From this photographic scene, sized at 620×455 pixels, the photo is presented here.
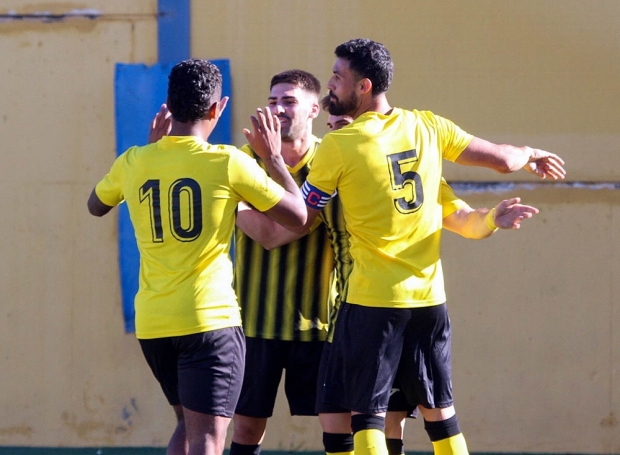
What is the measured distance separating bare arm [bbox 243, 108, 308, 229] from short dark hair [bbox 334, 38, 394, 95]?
15.6 inches

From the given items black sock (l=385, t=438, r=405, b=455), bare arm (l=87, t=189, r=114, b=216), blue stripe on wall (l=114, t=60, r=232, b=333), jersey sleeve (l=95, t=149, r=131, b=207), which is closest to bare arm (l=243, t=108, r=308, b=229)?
jersey sleeve (l=95, t=149, r=131, b=207)

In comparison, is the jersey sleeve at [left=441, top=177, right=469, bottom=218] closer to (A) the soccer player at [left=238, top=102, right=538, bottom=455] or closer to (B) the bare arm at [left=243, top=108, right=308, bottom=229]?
(A) the soccer player at [left=238, top=102, right=538, bottom=455]

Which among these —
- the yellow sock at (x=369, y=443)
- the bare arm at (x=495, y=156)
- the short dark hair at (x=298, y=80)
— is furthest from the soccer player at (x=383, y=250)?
the short dark hair at (x=298, y=80)

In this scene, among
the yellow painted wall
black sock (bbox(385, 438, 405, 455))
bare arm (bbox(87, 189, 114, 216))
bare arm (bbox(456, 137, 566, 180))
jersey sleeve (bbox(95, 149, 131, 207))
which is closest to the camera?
jersey sleeve (bbox(95, 149, 131, 207))

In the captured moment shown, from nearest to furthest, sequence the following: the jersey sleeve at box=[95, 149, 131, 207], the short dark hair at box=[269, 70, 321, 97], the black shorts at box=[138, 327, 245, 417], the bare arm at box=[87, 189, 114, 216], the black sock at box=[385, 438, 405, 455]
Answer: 1. the black shorts at box=[138, 327, 245, 417]
2. the jersey sleeve at box=[95, 149, 131, 207]
3. the bare arm at box=[87, 189, 114, 216]
4. the short dark hair at box=[269, 70, 321, 97]
5. the black sock at box=[385, 438, 405, 455]

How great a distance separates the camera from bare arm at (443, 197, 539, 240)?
3740 mm

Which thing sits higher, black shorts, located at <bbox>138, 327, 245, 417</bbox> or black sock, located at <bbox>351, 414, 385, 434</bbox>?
black shorts, located at <bbox>138, 327, 245, 417</bbox>

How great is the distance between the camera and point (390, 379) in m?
3.71

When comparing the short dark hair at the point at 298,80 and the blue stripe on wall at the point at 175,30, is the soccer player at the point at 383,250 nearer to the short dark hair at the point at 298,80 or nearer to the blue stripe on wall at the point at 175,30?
the short dark hair at the point at 298,80

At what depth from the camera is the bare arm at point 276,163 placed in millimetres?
3572

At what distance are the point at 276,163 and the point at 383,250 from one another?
21.1 inches

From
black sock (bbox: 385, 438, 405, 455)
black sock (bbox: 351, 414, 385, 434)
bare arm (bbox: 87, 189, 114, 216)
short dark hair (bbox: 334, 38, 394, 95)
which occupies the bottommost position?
Answer: black sock (bbox: 385, 438, 405, 455)

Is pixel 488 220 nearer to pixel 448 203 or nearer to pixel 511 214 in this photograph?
pixel 511 214

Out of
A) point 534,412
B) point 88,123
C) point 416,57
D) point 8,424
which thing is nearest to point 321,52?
point 416,57
